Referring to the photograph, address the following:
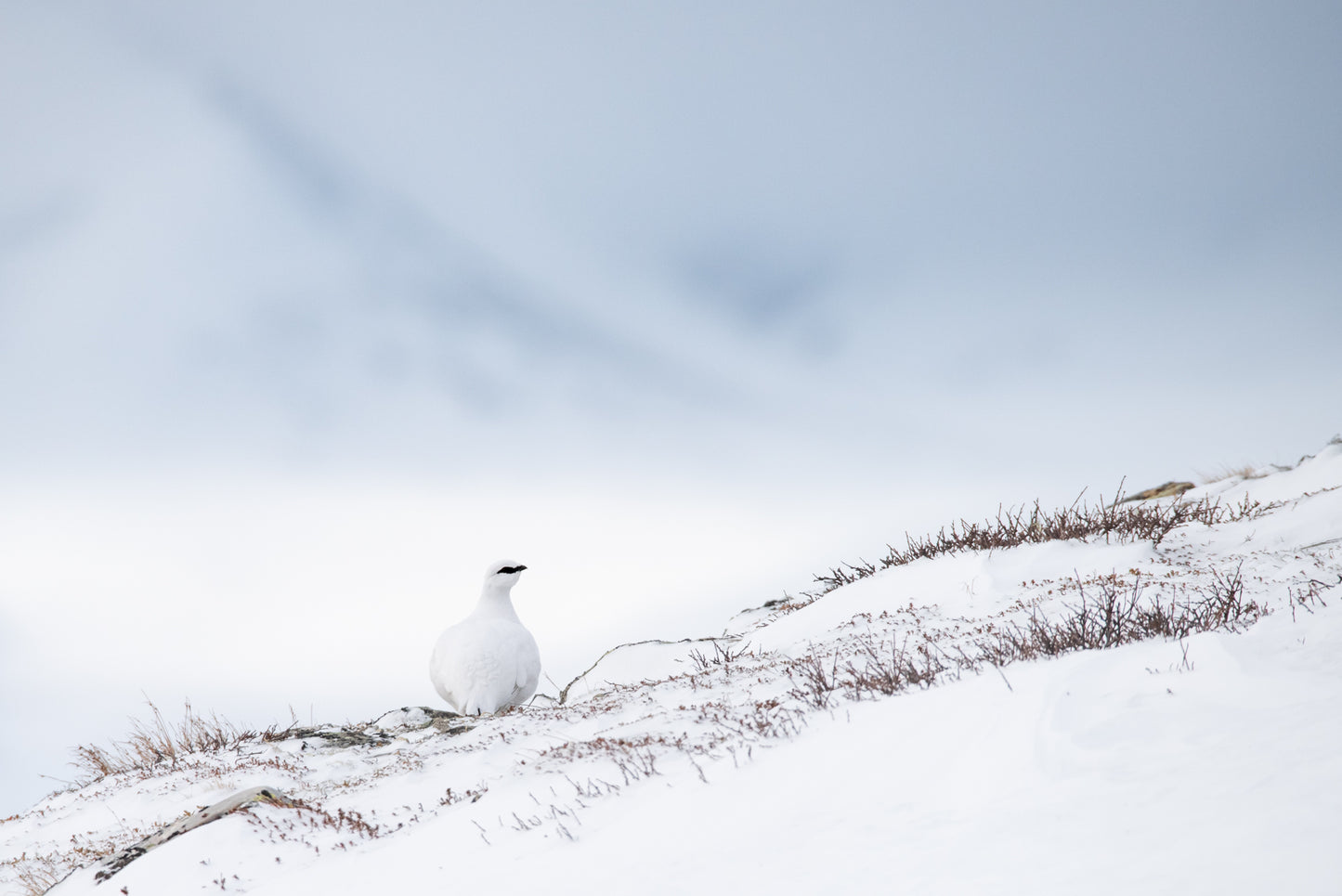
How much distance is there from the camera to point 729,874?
9.38 feet

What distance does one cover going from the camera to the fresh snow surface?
2.40 meters

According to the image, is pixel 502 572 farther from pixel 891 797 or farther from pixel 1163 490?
pixel 1163 490

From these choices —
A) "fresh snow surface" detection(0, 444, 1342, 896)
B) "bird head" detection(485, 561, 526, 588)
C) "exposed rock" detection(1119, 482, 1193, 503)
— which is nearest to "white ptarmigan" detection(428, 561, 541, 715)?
"bird head" detection(485, 561, 526, 588)

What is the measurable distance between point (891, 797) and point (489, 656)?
7531 millimetres

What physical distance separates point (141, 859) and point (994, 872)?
196 inches

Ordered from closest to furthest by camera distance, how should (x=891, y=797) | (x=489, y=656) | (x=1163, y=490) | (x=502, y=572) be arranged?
(x=891, y=797) → (x=489, y=656) → (x=502, y=572) → (x=1163, y=490)

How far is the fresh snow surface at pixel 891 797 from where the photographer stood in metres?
2.40

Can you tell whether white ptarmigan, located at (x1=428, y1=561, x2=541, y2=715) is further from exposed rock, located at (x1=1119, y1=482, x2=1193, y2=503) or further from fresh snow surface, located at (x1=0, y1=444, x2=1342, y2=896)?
exposed rock, located at (x1=1119, y1=482, x2=1193, y2=503)

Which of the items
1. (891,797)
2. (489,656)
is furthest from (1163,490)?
(891,797)

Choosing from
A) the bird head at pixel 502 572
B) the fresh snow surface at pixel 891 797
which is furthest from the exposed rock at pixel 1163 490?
the bird head at pixel 502 572

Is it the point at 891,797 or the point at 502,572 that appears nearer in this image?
the point at 891,797

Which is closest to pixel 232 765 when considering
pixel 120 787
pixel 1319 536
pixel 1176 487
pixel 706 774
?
pixel 120 787

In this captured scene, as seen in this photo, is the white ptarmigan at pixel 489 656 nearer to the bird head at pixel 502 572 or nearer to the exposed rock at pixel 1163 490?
the bird head at pixel 502 572

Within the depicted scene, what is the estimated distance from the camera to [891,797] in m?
3.11
